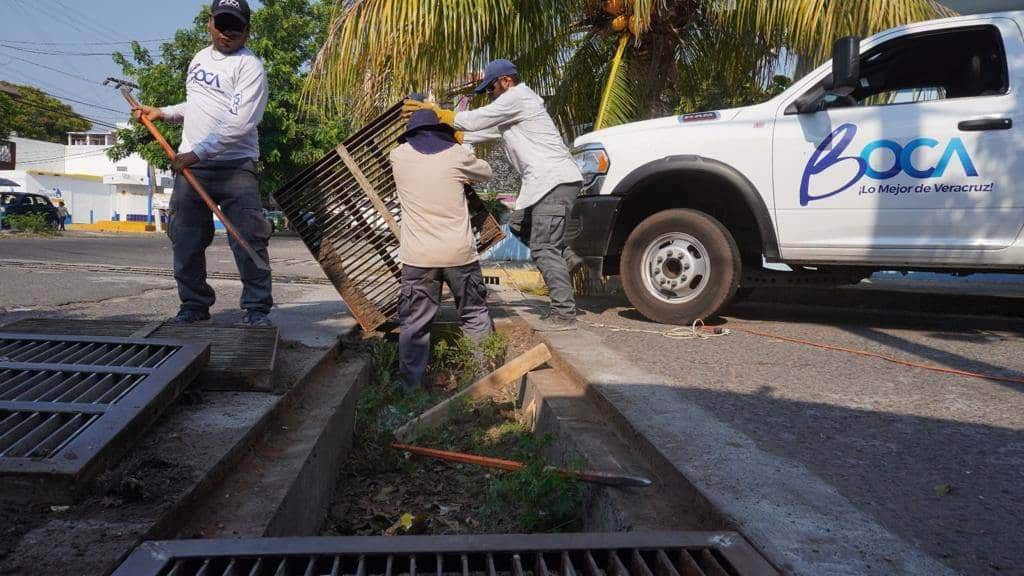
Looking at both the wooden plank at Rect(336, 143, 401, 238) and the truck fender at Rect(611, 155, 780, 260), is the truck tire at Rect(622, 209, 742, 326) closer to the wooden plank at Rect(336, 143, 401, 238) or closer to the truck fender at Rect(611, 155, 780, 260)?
the truck fender at Rect(611, 155, 780, 260)

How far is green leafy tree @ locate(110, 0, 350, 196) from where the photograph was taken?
27516 mm

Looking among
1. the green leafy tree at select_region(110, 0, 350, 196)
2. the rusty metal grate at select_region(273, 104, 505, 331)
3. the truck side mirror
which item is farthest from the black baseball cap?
the green leafy tree at select_region(110, 0, 350, 196)

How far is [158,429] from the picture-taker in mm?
2270

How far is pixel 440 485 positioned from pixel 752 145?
127 inches

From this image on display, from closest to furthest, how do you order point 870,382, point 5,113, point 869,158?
point 870,382, point 869,158, point 5,113

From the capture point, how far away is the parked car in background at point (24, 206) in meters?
24.3

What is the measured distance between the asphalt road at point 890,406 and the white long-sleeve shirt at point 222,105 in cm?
254

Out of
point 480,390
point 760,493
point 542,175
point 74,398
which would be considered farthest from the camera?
point 542,175

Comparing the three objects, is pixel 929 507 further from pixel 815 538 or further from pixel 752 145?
pixel 752 145

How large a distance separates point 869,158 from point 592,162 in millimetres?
1896

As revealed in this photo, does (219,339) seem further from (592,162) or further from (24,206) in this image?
(24,206)

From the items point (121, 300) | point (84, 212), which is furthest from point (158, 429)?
point (84, 212)

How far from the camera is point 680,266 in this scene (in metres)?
4.96

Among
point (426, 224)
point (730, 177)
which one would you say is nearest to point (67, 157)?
point (426, 224)
